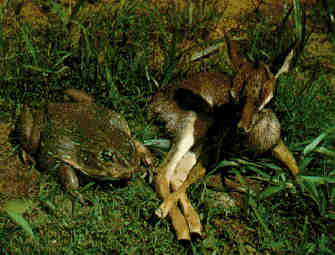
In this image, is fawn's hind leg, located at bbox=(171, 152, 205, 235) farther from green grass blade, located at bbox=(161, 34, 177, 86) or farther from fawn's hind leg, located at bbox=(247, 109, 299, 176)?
green grass blade, located at bbox=(161, 34, 177, 86)

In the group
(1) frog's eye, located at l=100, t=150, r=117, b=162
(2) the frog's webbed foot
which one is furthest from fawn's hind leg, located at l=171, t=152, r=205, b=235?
(2) the frog's webbed foot

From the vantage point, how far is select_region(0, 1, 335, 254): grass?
2.93m

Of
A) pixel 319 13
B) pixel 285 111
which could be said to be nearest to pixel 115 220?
pixel 285 111

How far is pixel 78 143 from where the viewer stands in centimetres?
321

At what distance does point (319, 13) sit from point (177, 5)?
73.5 inches

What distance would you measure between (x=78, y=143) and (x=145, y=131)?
720 millimetres

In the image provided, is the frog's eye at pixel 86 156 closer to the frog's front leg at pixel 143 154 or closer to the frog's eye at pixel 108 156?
the frog's eye at pixel 108 156

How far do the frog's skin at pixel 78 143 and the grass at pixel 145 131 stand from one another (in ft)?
0.49

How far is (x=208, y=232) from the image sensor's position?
3.05m

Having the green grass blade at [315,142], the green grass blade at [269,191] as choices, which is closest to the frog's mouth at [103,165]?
the green grass blade at [269,191]

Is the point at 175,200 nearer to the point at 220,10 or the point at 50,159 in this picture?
the point at 50,159

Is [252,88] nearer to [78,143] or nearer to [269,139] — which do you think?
[269,139]

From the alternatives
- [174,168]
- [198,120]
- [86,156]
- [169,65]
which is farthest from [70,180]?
[169,65]

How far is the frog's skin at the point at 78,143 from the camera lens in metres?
3.14
